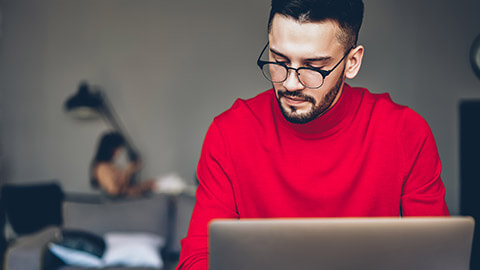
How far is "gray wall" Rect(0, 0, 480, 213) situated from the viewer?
3.82m

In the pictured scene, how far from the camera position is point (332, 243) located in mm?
707

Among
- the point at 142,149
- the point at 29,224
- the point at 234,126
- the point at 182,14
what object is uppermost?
the point at 182,14

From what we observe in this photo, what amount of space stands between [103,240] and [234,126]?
6.04ft

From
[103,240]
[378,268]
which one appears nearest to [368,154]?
[378,268]

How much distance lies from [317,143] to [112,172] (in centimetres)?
307

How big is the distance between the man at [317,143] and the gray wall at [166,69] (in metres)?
2.84

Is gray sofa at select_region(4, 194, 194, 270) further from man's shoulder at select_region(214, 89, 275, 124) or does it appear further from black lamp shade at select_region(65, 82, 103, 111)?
man's shoulder at select_region(214, 89, 275, 124)

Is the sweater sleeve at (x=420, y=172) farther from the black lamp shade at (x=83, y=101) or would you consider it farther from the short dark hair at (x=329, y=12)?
the black lamp shade at (x=83, y=101)

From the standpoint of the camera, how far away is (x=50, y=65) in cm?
455

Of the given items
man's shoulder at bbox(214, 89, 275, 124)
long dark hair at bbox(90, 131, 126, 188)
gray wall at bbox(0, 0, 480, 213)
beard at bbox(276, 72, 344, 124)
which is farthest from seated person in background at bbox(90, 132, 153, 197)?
beard at bbox(276, 72, 344, 124)

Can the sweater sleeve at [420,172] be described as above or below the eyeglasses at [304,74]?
below

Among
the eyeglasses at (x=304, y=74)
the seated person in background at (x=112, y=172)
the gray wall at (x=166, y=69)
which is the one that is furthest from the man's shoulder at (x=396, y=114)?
the seated person in background at (x=112, y=172)

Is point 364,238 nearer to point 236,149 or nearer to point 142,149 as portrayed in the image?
point 236,149

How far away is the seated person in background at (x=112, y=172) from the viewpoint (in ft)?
12.9
